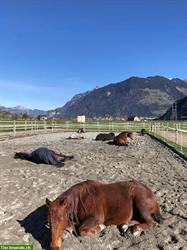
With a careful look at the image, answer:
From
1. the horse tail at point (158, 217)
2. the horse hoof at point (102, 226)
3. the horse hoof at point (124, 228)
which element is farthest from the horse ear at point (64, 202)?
the horse tail at point (158, 217)

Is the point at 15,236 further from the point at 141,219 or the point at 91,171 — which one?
the point at 91,171

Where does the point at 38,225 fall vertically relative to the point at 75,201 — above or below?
below

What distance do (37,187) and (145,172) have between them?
15.1 feet

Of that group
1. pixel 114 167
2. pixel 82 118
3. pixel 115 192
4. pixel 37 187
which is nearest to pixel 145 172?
pixel 114 167

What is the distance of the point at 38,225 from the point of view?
732 cm

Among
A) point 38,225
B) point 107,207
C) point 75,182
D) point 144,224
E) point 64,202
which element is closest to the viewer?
point 64,202

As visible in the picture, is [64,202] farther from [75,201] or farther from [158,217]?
[158,217]

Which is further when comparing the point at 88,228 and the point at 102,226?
the point at 102,226

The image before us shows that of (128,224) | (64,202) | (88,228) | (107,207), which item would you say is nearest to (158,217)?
(128,224)

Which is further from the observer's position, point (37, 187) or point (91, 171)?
point (91, 171)

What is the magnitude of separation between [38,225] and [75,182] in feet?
10.4

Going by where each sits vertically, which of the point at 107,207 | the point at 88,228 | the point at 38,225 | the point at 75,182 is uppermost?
the point at 107,207

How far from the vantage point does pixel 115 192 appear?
288 inches

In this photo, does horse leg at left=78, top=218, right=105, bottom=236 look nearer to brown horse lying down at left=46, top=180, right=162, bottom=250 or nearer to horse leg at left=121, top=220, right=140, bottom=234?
brown horse lying down at left=46, top=180, right=162, bottom=250
